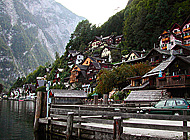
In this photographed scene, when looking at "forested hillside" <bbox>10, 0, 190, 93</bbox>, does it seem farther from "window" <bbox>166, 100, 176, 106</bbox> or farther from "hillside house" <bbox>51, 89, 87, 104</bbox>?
"window" <bbox>166, 100, 176, 106</bbox>

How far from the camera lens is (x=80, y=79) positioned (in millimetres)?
89438

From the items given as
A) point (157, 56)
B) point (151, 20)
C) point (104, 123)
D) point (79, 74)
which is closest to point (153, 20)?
point (151, 20)

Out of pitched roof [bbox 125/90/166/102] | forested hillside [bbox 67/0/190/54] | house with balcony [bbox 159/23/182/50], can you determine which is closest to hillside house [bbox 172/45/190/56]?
house with balcony [bbox 159/23/182/50]

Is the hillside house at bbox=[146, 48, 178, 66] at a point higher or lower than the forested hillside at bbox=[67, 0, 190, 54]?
lower

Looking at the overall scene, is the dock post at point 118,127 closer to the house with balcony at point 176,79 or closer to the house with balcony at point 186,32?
the house with balcony at point 176,79

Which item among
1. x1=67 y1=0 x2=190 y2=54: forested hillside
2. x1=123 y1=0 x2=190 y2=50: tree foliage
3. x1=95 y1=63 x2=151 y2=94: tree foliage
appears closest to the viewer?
x1=95 y1=63 x2=151 y2=94: tree foliage

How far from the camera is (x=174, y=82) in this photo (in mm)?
32031

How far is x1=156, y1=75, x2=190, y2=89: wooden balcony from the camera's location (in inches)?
1211

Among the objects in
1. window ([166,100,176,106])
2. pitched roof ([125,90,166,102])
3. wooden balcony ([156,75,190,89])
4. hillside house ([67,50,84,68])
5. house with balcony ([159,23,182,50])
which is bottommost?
pitched roof ([125,90,166,102])

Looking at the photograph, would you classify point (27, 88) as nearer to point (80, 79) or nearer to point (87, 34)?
point (87, 34)

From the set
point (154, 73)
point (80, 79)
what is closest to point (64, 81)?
point (80, 79)

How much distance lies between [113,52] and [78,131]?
9032 cm

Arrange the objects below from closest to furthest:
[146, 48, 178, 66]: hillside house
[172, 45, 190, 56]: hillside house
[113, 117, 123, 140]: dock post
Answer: [113, 117, 123, 140]: dock post < [172, 45, 190, 56]: hillside house < [146, 48, 178, 66]: hillside house

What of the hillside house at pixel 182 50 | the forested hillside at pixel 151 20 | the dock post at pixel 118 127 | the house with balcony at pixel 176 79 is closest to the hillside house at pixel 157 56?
the hillside house at pixel 182 50
